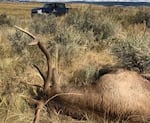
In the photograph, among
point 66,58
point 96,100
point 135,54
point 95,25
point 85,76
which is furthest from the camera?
point 95,25

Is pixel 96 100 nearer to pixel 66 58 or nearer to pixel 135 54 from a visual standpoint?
pixel 135 54

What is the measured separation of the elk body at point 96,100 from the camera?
622 cm

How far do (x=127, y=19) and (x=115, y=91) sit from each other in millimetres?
19774

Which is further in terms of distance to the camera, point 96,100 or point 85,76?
point 85,76

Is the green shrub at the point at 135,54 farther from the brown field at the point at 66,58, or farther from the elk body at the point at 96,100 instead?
the elk body at the point at 96,100

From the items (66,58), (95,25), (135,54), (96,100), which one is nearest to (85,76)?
(135,54)

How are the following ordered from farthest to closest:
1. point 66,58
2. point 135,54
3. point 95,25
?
point 95,25, point 66,58, point 135,54

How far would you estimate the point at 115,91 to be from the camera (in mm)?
6422

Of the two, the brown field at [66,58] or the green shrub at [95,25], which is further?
the green shrub at [95,25]

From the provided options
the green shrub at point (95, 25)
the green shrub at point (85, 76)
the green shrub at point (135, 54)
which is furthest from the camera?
the green shrub at point (95, 25)

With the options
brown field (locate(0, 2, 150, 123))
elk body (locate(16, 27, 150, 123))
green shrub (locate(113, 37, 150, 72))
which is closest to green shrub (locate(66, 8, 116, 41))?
brown field (locate(0, 2, 150, 123))

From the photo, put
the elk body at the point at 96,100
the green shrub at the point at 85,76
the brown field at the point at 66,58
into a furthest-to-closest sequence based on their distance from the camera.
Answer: the green shrub at the point at 85,76 < the brown field at the point at 66,58 < the elk body at the point at 96,100

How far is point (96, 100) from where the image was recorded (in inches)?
247

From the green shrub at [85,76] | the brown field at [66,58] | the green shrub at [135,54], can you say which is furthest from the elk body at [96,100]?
the green shrub at [135,54]
